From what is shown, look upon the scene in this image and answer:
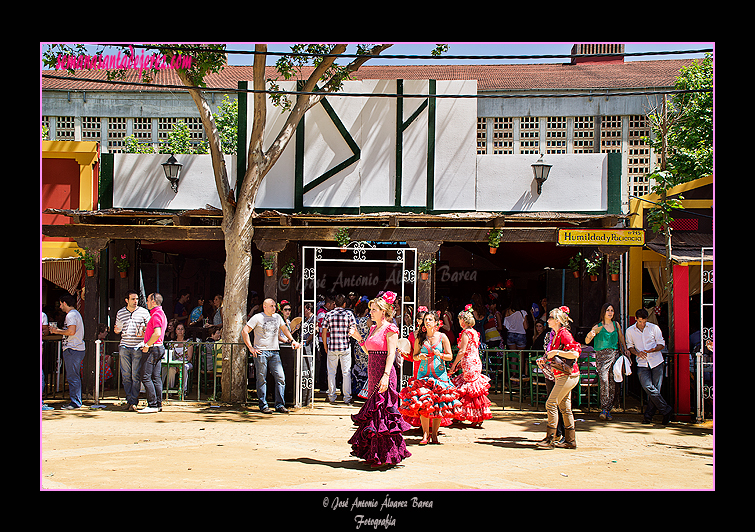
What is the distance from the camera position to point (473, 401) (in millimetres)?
9398

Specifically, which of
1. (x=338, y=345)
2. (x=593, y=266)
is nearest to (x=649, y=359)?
(x=593, y=266)

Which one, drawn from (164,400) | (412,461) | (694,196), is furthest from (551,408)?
(694,196)

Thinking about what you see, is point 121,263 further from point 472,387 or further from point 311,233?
point 472,387

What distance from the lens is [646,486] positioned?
6352mm

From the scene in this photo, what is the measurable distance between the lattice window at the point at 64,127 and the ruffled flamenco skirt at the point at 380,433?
2732 cm

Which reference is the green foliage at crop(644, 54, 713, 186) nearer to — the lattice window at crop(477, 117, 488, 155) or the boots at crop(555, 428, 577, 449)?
the lattice window at crop(477, 117, 488, 155)

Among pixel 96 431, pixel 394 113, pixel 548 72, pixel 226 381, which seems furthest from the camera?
pixel 548 72

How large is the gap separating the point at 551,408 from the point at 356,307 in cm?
575

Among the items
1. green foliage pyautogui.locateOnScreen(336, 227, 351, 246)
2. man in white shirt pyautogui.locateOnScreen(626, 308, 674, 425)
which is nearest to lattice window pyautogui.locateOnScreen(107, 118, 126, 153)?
green foliage pyautogui.locateOnScreen(336, 227, 351, 246)

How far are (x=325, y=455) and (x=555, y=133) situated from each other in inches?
880

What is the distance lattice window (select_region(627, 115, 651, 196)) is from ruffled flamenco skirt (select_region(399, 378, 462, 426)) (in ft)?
52.6

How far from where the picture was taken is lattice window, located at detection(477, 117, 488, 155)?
85.5 feet

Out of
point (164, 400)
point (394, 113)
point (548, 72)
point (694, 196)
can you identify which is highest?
point (548, 72)

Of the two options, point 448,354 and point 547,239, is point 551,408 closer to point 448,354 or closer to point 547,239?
point 448,354
